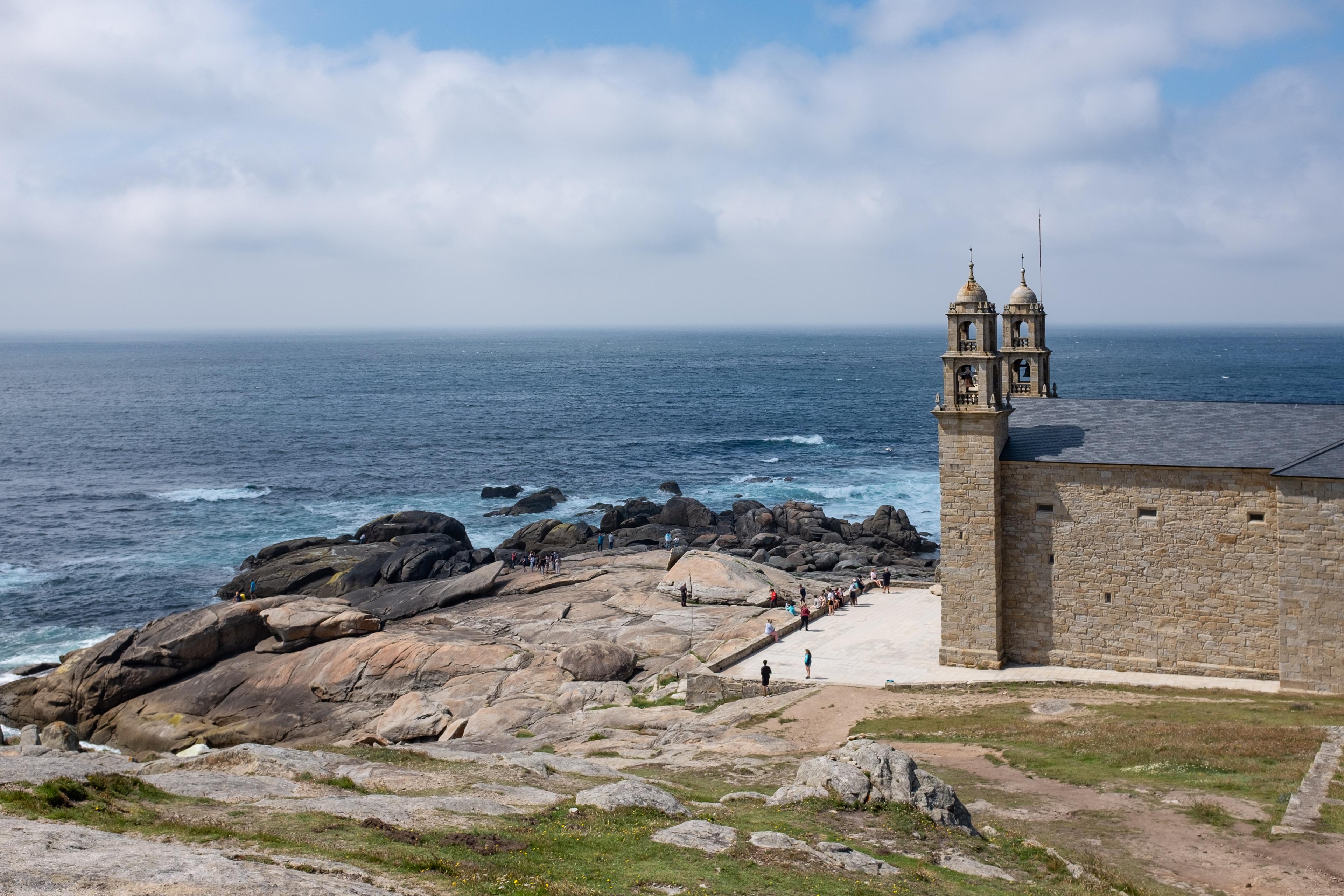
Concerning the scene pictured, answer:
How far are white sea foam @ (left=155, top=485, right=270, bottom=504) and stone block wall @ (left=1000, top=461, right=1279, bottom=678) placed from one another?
206ft

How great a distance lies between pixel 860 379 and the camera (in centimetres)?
17775

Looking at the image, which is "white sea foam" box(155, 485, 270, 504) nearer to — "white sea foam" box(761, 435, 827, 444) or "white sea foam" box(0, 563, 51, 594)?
"white sea foam" box(0, 563, 51, 594)

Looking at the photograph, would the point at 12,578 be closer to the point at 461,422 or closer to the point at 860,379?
the point at 461,422

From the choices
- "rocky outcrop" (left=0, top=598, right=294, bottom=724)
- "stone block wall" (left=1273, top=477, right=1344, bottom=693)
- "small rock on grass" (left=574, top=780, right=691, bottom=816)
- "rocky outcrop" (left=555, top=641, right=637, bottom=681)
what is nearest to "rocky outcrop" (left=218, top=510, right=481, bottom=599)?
"rocky outcrop" (left=0, top=598, right=294, bottom=724)

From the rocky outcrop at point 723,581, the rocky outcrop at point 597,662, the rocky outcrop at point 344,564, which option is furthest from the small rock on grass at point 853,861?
the rocky outcrop at point 344,564

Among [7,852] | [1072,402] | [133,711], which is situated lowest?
[133,711]

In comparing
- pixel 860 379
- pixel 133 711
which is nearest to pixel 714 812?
pixel 133 711

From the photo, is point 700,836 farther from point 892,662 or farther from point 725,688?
point 892,662

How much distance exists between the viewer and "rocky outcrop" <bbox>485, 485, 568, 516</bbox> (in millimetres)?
75938

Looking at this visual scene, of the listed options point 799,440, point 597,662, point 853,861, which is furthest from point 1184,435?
point 799,440

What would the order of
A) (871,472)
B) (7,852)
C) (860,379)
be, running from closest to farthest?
(7,852) → (871,472) → (860,379)

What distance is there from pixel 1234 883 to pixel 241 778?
56.9 ft

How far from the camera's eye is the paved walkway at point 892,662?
33312 mm

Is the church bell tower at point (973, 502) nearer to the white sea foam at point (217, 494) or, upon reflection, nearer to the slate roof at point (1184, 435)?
the slate roof at point (1184, 435)
